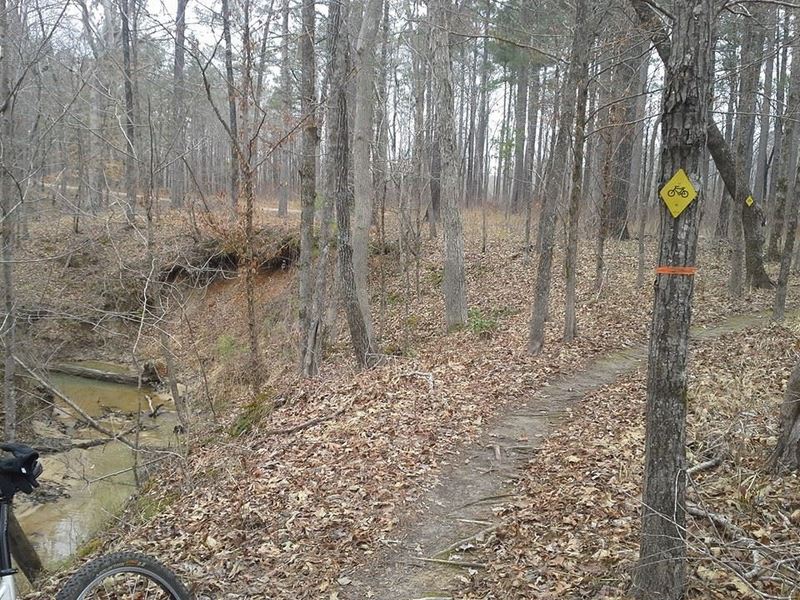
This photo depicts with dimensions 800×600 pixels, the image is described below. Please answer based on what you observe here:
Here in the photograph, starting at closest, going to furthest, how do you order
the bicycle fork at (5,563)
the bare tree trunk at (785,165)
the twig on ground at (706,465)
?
1. the bicycle fork at (5,563)
2. the twig on ground at (706,465)
3. the bare tree trunk at (785,165)

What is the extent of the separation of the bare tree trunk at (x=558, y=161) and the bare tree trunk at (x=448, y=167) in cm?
289

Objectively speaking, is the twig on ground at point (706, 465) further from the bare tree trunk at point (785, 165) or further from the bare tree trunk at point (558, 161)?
the bare tree trunk at point (785, 165)

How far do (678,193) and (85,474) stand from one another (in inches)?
434

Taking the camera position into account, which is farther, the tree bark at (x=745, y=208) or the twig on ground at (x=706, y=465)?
the tree bark at (x=745, y=208)

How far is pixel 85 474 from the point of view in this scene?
1030 centimetres

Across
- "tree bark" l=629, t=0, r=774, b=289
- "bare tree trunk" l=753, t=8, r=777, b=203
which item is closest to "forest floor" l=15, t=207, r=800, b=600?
"tree bark" l=629, t=0, r=774, b=289

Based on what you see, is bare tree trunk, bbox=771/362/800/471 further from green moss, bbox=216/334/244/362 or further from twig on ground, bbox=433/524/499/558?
green moss, bbox=216/334/244/362

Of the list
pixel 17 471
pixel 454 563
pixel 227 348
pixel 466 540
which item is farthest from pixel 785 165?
pixel 17 471

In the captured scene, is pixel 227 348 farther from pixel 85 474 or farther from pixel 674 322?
pixel 674 322

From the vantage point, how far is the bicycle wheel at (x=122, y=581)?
9.62 ft

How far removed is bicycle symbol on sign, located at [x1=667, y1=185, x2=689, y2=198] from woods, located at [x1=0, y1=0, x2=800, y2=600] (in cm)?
3

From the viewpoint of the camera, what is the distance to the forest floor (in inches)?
161

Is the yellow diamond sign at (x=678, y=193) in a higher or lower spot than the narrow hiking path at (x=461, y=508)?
higher

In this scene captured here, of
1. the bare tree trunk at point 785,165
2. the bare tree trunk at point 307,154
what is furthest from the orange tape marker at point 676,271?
the bare tree trunk at point 785,165
